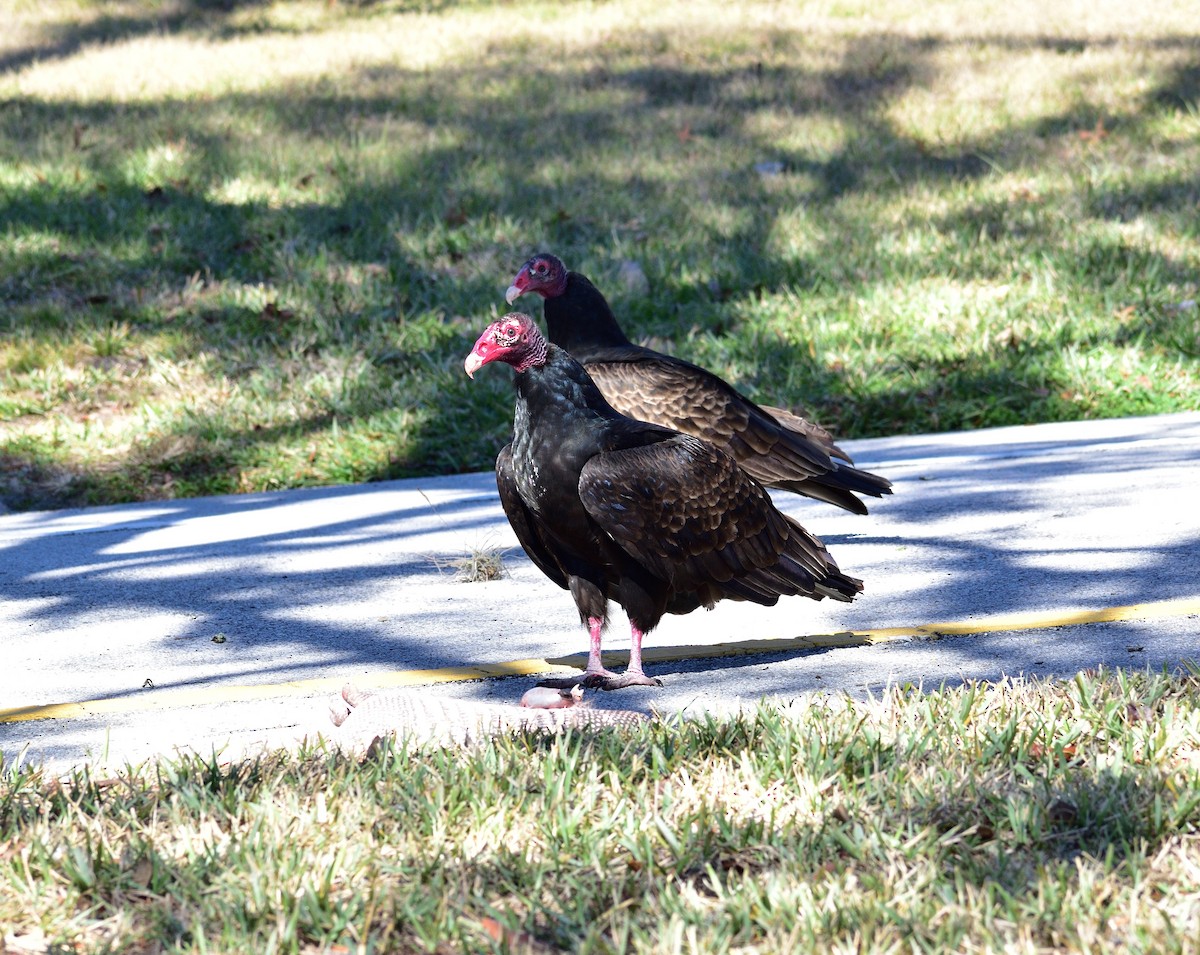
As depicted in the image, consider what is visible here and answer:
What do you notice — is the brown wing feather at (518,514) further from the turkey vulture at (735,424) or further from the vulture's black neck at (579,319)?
the vulture's black neck at (579,319)

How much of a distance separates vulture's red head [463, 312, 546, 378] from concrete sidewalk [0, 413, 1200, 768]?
1.06 m

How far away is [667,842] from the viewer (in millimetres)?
3223

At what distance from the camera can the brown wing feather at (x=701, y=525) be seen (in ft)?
14.8

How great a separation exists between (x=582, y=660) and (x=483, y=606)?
99cm

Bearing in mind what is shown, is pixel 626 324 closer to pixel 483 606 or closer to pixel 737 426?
pixel 737 426

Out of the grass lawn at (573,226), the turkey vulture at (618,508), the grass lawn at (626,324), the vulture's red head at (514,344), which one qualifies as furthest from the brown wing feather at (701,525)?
the grass lawn at (573,226)

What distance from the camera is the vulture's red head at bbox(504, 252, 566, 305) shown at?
7258 mm

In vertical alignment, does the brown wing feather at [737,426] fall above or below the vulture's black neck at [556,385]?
below

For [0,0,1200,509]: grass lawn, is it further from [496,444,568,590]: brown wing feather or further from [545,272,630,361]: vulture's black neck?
[496,444,568,590]: brown wing feather

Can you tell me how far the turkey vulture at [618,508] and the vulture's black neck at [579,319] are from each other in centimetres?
229

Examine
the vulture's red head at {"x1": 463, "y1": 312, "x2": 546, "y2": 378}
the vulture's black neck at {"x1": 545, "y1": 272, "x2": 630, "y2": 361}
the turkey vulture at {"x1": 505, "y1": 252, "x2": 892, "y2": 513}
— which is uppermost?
the vulture's red head at {"x1": 463, "y1": 312, "x2": 546, "y2": 378}

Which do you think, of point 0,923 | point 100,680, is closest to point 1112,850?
point 0,923

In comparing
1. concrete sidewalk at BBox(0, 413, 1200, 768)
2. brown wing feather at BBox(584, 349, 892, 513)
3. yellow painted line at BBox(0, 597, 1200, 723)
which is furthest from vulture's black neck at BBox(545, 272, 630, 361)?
yellow painted line at BBox(0, 597, 1200, 723)

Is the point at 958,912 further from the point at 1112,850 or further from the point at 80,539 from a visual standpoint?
the point at 80,539
